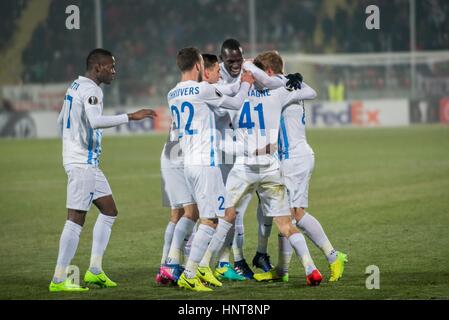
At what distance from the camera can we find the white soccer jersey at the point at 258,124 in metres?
8.55

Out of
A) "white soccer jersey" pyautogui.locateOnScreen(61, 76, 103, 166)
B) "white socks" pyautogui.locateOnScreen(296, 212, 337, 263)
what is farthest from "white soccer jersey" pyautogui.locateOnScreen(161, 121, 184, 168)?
"white socks" pyautogui.locateOnScreen(296, 212, 337, 263)

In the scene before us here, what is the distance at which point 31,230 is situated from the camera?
13.0 meters

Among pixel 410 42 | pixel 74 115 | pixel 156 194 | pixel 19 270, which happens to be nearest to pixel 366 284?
pixel 74 115

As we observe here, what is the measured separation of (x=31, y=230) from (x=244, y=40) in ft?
93.1

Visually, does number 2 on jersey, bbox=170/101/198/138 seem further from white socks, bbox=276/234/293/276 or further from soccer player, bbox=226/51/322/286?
white socks, bbox=276/234/293/276

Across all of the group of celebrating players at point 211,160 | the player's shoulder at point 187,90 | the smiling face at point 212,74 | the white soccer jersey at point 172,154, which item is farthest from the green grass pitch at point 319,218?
the smiling face at point 212,74

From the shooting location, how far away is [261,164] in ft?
28.1

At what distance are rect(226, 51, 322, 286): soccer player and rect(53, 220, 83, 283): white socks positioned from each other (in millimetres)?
1460

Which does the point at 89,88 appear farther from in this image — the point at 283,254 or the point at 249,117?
the point at 283,254

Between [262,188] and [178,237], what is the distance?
98 cm

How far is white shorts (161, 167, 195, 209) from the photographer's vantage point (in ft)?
29.8

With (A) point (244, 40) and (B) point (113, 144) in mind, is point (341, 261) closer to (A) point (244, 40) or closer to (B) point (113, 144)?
(B) point (113, 144)

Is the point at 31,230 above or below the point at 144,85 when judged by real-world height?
below

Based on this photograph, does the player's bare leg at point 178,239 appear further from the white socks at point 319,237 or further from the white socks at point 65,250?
the white socks at point 319,237
